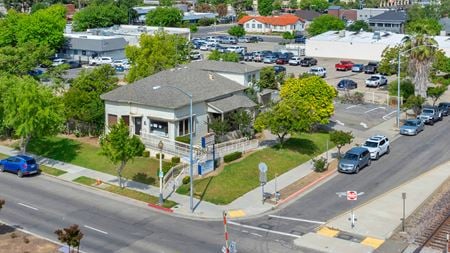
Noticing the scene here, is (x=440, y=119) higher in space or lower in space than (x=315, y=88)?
lower

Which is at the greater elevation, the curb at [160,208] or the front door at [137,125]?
the front door at [137,125]

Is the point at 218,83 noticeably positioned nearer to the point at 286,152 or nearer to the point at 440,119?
the point at 286,152

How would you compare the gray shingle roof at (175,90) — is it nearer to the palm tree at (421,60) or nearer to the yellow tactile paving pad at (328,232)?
the yellow tactile paving pad at (328,232)

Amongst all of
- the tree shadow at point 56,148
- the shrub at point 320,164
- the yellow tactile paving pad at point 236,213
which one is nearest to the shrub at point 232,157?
the shrub at point 320,164

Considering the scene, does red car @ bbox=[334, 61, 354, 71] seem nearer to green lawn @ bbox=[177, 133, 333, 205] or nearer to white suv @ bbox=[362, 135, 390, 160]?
green lawn @ bbox=[177, 133, 333, 205]

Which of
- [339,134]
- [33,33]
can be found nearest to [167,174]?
[339,134]
